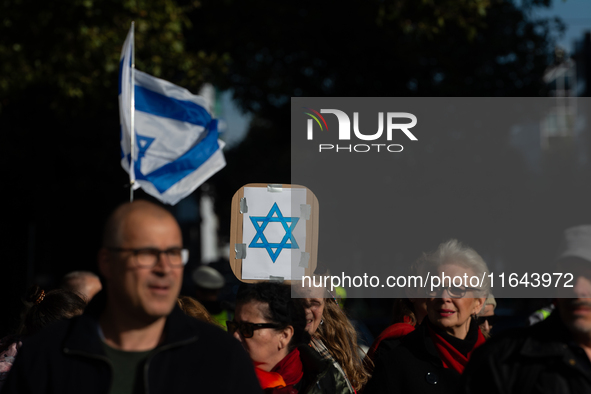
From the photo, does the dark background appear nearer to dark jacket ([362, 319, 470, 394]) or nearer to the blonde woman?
the blonde woman

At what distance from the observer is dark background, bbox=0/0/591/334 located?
30.0 feet

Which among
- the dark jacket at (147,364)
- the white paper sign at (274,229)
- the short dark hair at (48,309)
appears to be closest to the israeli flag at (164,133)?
the white paper sign at (274,229)

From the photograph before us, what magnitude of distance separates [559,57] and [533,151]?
14316 mm

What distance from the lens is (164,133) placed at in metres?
5.72

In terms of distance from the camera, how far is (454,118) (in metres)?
9.23

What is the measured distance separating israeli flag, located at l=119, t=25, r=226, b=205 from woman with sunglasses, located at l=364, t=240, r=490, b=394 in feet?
8.61

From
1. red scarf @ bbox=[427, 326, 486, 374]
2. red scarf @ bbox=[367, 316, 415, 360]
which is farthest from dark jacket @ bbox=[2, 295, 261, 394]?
red scarf @ bbox=[367, 316, 415, 360]

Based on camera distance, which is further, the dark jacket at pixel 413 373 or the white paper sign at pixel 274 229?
the white paper sign at pixel 274 229

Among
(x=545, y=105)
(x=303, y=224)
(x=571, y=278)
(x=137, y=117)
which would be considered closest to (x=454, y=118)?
(x=545, y=105)

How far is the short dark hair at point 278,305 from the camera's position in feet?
10.2

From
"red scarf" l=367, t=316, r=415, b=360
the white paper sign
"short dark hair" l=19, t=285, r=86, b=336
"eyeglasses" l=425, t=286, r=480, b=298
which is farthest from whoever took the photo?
the white paper sign

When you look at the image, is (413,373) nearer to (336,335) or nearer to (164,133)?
(336,335)

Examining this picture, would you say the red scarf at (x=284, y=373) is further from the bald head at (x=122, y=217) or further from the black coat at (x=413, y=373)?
the bald head at (x=122, y=217)

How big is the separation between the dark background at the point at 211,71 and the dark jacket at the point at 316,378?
3.95 metres
